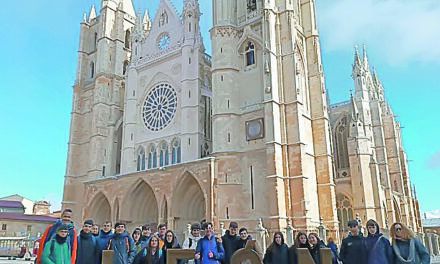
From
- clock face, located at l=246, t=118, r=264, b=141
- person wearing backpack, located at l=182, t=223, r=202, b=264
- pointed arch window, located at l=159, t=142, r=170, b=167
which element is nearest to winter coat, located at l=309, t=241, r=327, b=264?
person wearing backpack, located at l=182, t=223, r=202, b=264

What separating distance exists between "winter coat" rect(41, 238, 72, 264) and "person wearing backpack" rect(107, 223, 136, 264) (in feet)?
3.53

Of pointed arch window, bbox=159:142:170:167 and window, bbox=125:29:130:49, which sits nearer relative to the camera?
pointed arch window, bbox=159:142:170:167

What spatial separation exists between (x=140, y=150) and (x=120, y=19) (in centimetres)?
1271

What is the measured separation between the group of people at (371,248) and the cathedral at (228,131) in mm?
11493

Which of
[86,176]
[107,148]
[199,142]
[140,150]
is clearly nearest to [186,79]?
[199,142]

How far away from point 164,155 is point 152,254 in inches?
715

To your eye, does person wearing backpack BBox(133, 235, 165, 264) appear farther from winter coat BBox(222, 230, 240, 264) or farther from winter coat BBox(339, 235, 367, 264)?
winter coat BBox(339, 235, 367, 264)

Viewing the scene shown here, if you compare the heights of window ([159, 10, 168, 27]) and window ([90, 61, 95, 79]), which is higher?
window ([159, 10, 168, 27])

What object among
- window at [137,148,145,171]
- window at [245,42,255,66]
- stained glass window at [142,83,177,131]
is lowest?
window at [137,148,145,171]

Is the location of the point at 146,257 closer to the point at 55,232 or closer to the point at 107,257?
the point at 107,257

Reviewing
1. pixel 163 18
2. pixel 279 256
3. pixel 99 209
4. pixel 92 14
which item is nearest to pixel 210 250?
pixel 279 256

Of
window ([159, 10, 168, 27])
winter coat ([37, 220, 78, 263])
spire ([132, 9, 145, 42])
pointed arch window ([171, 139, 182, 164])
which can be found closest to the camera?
winter coat ([37, 220, 78, 263])

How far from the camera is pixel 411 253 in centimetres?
443

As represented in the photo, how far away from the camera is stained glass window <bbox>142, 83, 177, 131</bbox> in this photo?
2391cm
